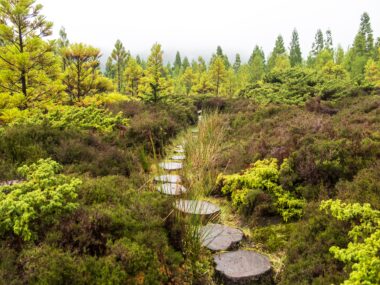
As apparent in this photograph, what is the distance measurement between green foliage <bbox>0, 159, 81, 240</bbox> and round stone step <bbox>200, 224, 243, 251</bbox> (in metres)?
1.64

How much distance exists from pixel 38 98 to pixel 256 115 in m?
7.20

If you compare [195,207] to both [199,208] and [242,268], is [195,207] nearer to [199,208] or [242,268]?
[199,208]

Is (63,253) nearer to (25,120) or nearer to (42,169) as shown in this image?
(42,169)

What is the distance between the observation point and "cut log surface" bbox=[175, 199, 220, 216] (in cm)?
349

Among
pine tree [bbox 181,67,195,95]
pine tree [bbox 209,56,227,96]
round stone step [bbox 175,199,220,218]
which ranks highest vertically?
pine tree [bbox 181,67,195,95]

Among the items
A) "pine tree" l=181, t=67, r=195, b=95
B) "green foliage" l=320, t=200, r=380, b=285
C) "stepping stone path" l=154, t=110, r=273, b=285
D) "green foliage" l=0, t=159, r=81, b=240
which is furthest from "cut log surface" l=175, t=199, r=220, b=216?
"pine tree" l=181, t=67, r=195, b=95

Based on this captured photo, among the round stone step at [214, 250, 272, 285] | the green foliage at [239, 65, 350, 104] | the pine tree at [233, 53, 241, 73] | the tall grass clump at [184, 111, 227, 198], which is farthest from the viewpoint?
the pine tree at [233, 53, 241, 73]

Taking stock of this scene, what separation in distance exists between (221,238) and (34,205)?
231 cm

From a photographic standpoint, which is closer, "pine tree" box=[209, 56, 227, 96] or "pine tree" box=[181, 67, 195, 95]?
"pine tree" box=[209, 56, 227, 96]

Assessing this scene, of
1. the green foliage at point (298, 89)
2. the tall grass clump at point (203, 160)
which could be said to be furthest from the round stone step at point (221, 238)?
the green foliage at point (298, 89)

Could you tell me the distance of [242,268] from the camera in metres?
3.42

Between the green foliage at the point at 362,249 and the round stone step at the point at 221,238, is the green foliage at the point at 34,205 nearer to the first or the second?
the round stone step at the point at 221,238

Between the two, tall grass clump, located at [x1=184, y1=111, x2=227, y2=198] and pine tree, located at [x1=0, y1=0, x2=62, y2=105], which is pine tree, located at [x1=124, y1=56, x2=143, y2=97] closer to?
pine tree, located at [x1=0, y1=0, x2=62, y2=105]

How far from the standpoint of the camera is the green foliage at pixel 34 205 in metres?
2.58
